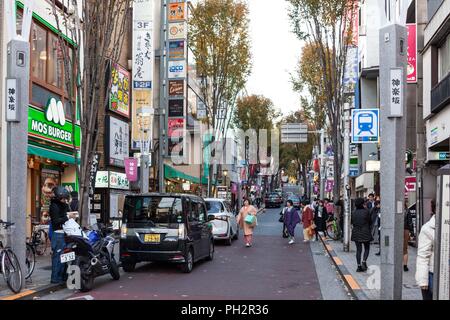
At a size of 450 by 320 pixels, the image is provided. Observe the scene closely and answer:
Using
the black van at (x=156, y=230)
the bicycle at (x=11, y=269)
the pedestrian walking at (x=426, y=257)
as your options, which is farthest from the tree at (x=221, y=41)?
the pedestrian walking at (x=426, y=257)

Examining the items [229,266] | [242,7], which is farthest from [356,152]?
[229,266]


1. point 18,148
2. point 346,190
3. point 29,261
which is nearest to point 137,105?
point 346,190

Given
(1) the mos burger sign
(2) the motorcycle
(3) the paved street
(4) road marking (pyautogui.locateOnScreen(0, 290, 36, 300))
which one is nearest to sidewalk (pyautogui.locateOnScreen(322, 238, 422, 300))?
(3) the paved street

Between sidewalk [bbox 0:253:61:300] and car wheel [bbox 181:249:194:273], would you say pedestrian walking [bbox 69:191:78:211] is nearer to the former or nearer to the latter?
sidewalk [bbox 0:253:61:300]

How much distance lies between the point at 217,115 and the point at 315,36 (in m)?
13.0

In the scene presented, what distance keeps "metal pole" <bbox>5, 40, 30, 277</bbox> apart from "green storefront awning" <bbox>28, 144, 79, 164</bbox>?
21.8ft

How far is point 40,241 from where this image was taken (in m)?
17.4

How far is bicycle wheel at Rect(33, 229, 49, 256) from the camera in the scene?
55.9 ft

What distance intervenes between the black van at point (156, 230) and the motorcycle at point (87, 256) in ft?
5.41

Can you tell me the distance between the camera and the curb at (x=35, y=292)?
10.0 m

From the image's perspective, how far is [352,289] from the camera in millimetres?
11258

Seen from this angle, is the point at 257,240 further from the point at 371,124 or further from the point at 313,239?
the point at 371,124

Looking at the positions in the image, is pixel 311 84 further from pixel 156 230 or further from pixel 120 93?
pixel 156 230

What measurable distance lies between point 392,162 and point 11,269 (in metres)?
6.86
